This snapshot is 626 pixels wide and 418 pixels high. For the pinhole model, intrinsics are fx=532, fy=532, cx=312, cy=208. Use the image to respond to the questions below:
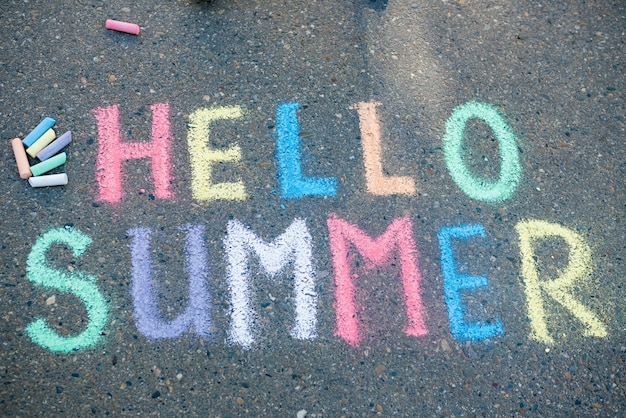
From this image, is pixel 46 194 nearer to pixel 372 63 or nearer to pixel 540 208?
pixel 372 63

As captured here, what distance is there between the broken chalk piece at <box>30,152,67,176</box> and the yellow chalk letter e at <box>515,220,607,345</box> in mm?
2379

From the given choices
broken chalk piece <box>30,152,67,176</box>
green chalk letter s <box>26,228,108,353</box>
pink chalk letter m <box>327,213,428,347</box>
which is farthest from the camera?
broken chalk piece <box>30,152,67,176</box>

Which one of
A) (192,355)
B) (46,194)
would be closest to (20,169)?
(46,194)

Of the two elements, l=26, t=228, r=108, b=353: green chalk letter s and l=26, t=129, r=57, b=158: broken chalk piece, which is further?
l=26, t=129, r=57, b=158: broken chalk piece

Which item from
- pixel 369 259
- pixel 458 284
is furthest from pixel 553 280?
pixel 369 259

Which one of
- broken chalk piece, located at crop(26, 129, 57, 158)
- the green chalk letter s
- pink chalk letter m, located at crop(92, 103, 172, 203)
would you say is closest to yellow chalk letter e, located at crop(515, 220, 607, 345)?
pink chalk letter m, located at crop(92, 103, 172, 203)

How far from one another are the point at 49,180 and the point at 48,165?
8 cm

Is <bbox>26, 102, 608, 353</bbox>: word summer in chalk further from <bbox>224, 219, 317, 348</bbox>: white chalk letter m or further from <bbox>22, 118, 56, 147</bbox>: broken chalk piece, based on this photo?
<bbox>22, 118, 56, 147</bbox>: broken chalk piece

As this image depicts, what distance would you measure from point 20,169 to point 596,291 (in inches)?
118

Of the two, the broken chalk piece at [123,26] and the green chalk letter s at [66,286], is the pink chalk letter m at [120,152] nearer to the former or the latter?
the green chalk letter s at [66,286]

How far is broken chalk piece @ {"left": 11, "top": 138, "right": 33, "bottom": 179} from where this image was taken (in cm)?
266

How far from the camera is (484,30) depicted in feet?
10.4

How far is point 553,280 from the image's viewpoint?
2.72 m

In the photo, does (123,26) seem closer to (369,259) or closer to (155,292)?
(155,292)
